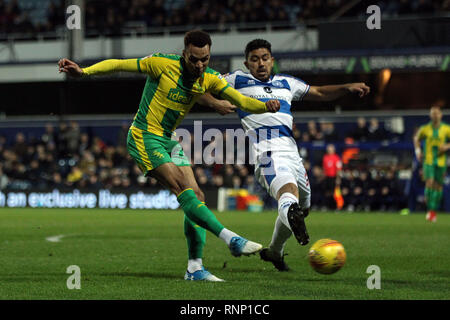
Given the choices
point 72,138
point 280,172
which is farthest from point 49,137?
point 280,172

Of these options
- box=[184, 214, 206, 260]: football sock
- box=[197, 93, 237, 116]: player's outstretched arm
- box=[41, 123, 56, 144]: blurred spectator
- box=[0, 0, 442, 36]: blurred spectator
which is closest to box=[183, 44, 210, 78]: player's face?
box=[197, 93, 237, 116]: player's outstretched arm

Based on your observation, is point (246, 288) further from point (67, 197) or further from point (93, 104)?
point (93, 104)

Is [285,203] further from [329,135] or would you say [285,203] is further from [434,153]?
[329,135]

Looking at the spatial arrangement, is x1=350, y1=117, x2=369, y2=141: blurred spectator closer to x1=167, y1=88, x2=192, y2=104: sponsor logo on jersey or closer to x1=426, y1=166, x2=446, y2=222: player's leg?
x1=426, y1=166, x2=446, y2=222: player's leg

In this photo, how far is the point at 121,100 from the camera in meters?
29.7

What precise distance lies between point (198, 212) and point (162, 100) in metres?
1.15

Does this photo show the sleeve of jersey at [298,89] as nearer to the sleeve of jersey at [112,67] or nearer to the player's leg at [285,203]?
the player's leg at [285,203]

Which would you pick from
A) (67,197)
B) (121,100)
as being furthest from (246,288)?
(121,100)

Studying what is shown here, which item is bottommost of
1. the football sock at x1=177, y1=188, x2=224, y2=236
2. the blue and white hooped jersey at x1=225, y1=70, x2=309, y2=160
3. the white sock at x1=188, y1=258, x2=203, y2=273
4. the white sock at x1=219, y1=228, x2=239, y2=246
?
the white sock at x1=188, y1=258, x2=203, y2=273

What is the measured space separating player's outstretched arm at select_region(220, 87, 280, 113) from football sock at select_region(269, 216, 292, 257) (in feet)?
4.96

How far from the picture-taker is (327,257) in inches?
280

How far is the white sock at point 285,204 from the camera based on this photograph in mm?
7500

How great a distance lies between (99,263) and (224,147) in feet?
→ 52.1

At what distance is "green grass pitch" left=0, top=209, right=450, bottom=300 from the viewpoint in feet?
21.9
